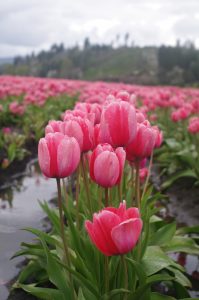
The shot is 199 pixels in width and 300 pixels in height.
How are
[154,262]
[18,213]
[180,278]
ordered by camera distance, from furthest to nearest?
1. [18,213]
2. [180,278]
3. [154,262]

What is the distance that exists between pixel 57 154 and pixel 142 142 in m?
0.47

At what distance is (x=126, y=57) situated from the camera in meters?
110

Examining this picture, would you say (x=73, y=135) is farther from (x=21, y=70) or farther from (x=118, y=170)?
(x=21, y=70)

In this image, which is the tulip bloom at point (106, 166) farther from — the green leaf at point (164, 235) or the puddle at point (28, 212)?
the puddle at point (28, 212)

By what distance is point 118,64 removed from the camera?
107500 mm

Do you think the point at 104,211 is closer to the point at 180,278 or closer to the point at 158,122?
the point at 180,278

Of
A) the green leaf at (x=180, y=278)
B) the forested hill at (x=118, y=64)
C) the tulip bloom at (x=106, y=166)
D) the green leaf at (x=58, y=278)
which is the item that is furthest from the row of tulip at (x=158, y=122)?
the forested hill at (x=118, y=64)

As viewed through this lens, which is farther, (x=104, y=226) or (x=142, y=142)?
(x=142, y=142)

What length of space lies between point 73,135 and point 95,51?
12171 centimetres

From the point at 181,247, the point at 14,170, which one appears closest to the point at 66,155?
the point at 181,247

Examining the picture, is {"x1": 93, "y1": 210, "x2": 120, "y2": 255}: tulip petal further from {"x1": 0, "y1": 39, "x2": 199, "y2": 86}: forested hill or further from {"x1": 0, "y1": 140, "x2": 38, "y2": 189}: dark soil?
{"x1": 0, "y1": 39, "x2": 199, "y2": 86}: forested hill

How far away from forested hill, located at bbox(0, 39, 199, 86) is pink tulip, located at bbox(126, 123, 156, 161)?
48504 mm

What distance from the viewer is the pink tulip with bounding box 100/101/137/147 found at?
1.89 m

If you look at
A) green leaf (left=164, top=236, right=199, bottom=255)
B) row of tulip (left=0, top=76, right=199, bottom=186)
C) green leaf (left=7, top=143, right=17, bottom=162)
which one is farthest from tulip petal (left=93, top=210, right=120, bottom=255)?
green leaf (left=7, top=143, right=17, bottom=162)
